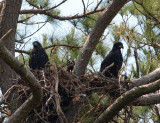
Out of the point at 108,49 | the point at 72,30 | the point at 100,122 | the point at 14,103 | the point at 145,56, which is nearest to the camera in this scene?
the point at 100,122

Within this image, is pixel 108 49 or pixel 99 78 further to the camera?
pixel 108 49

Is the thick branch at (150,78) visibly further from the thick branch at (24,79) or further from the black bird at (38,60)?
the black bird at (38,60)

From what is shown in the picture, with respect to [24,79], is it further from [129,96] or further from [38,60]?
[38,60]

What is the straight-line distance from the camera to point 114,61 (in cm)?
636

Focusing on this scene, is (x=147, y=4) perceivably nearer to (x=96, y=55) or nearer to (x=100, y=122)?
(x=96, y=55)

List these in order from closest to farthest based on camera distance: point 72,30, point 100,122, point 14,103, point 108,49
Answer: point 100,122
point 14,103
point 72,30
point 108,49

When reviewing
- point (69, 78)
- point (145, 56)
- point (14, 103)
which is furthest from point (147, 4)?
point (14, 103)

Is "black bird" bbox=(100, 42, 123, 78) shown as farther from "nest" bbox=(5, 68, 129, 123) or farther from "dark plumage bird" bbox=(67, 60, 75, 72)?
"nest" bbox=(5, 68, 129, 123)

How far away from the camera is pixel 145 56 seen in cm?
579

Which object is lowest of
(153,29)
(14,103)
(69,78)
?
(14,103)

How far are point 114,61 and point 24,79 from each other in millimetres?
3263

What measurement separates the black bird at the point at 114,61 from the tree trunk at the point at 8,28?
221 centimetres

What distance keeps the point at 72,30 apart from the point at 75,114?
2242mm

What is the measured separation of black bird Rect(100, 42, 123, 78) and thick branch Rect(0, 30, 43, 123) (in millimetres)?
2831
